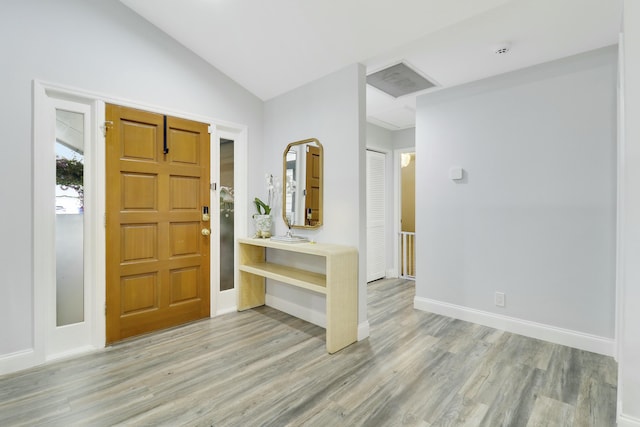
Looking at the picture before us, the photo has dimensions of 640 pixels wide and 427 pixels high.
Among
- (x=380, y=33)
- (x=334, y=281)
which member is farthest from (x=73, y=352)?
(x=380, y=33)

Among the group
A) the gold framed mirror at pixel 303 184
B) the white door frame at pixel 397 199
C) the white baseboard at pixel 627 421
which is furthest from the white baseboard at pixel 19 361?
the white door frame at pixel 397 199

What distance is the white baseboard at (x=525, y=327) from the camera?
2457 mm

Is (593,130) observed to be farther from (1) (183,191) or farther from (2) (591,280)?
(1) (183,191)

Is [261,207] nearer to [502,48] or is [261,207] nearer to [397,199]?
[397,199]

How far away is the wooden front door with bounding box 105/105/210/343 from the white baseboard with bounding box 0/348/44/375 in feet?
1.54

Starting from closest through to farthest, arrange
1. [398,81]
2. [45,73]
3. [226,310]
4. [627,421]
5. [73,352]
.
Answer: [627,421]
[45,73]
[73,352]
[398,81]
[226,310]

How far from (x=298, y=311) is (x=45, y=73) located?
3025 mm

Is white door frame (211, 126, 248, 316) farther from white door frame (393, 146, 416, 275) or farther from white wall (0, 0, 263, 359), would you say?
white door frame (393, 146, 416, 275)

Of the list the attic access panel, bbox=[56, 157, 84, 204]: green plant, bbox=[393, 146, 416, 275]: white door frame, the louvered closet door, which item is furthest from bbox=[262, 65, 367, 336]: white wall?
bbox=[393, 146, 416, 275]: white door frame

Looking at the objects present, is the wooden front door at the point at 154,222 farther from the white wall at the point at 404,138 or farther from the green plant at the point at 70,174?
the white wall at the point at 404,138

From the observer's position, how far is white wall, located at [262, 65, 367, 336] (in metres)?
2.74

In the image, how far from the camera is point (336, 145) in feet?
9.53

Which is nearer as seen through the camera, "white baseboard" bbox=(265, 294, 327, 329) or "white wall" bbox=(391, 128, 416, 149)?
"white baseboard" bbox=(265, 294, 327, 329)

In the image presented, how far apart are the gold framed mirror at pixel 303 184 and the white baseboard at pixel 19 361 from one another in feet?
7.61
